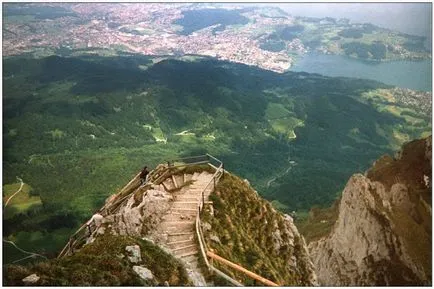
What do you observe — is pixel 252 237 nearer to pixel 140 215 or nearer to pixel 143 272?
pixel 140 215

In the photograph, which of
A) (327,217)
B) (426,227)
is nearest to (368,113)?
(327,217)

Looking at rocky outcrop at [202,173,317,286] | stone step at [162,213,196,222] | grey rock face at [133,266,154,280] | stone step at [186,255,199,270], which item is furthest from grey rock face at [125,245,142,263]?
stone step at [162,213,196,222]

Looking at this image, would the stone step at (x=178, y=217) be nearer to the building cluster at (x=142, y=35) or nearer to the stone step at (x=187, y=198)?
the stone step at (x=187, y=198)

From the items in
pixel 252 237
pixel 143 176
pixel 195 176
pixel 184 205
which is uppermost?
pixel 184 205

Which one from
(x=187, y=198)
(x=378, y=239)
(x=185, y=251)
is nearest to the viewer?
(x=185, y=251)

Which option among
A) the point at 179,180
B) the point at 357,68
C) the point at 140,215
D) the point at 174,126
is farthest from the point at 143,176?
the point at 357,68

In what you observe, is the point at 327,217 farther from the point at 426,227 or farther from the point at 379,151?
the point at 379,151
